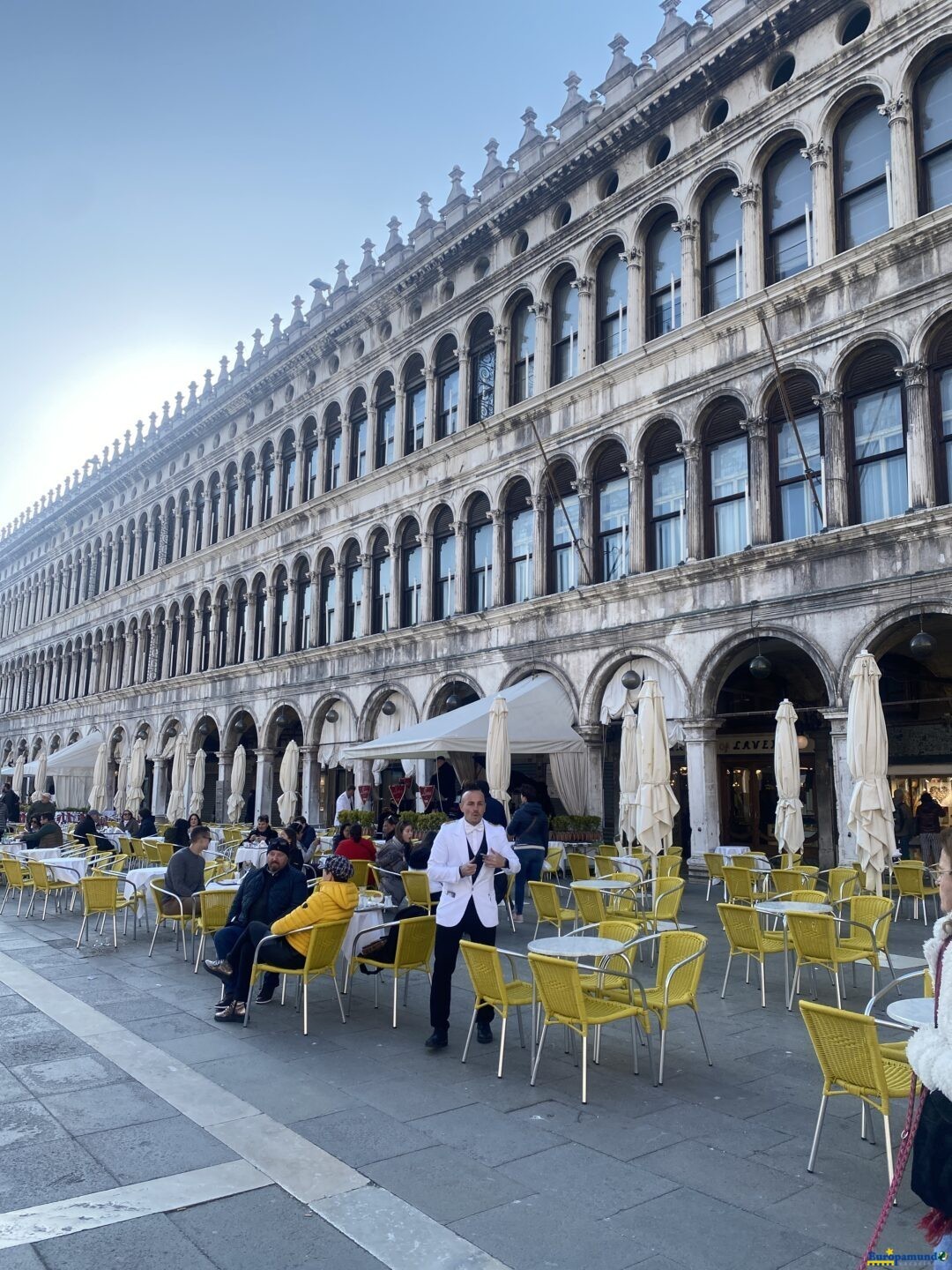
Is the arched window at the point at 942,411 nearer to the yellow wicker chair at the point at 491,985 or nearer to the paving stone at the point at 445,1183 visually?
the yellow wicker chair at the point at 491,985

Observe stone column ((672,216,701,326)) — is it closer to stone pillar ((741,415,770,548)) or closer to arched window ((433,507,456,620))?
stone pillar ((741,415,770,548))

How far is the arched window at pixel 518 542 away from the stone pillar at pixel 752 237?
6.97 m

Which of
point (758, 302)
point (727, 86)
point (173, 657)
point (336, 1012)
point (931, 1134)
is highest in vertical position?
point (727, 86)

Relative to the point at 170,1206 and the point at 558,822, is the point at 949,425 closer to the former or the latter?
the point at 558,822

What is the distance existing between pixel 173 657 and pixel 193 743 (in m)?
4.57

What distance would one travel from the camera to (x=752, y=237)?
60.6 ft

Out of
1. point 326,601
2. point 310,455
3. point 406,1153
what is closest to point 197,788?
point 326,601

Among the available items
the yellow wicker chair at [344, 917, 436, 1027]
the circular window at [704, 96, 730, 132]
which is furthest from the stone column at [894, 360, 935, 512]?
the yellow wicker chair at [344, 917, 436, 1027]

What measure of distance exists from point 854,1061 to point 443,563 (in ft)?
71.5

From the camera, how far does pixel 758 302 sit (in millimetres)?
17922

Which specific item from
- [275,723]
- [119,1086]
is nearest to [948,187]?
[119,1086]

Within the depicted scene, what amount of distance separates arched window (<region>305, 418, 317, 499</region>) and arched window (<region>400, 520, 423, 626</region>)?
621 centimetres

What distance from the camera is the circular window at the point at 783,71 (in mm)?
18328

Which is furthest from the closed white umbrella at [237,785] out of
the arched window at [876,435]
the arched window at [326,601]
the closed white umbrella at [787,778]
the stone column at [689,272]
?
the arched window at [876,435]
